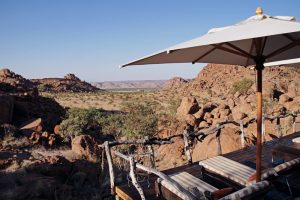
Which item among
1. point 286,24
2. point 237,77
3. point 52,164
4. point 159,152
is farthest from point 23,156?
point 237,77

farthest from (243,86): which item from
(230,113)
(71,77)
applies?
(71,77)

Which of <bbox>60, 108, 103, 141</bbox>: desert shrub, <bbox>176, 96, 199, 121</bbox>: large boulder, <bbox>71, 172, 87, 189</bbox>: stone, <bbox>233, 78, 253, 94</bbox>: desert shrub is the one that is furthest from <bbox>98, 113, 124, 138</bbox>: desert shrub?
<bbox>233, 78, 253, 94</bbox>: desert shrub

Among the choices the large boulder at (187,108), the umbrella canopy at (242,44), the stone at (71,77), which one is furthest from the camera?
the stone at (71,77)

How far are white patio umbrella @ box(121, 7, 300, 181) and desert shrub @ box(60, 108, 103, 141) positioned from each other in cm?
1303

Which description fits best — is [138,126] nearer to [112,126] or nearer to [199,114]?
[112,126]

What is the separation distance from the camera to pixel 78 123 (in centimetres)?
1783

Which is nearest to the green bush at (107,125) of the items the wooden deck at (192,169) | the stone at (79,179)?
the stone at (79,179)

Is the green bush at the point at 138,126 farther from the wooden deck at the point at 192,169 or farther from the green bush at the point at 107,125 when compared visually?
the wooden deck at the point at 192,169

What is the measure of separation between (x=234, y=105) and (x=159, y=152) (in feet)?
34.8

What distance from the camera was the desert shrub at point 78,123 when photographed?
54.7ft

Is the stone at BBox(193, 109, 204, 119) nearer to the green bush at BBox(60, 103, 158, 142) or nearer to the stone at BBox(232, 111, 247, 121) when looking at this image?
the stone at BBox(232, 111, 247, 121)

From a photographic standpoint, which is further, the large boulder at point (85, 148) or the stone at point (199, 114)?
the stone at point (199, 114)

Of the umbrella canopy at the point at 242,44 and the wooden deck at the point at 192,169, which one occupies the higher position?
the umbrella canopy at the point at 242,44

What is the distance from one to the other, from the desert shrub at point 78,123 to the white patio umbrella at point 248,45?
42.7 ft
